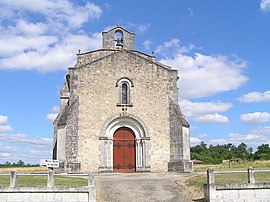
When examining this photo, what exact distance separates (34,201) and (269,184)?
31.1 feet

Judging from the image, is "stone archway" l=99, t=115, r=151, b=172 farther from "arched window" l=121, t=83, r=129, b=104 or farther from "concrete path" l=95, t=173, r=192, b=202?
"concrete path" l=95, t=173, r=192, b=202

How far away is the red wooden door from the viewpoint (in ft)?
79.5

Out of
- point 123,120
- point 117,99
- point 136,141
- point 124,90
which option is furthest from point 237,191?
point 124,90

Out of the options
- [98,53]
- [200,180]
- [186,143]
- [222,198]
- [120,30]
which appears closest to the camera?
[222,198]

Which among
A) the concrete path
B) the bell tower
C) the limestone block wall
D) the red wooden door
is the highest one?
the bell tower

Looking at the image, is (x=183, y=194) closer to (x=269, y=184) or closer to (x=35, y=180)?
(x=269, y=184)

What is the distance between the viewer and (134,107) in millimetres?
24641

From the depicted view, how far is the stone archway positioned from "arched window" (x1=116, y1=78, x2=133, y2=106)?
1.16 m

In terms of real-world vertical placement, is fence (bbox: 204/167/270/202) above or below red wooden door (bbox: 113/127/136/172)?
below

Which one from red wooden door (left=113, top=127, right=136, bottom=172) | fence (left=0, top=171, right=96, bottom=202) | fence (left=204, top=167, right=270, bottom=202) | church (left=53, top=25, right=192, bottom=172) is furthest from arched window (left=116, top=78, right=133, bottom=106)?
fence (left=204, top=167, right=270, bottom=202)

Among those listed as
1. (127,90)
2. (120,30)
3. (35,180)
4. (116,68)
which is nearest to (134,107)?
(127,90)

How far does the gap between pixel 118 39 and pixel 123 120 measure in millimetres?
8241

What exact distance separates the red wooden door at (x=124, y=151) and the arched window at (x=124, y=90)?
76.5 inches

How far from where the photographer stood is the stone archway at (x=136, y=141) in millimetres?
23688
